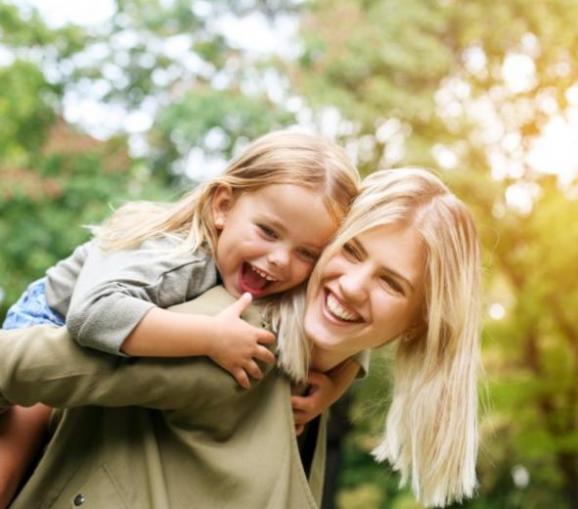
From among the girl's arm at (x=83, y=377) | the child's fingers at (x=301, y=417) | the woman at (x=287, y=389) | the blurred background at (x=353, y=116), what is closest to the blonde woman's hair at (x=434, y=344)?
the woman at (x=287, y=389)

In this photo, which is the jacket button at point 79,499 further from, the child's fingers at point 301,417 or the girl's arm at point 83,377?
the child's fingers at point 301,417

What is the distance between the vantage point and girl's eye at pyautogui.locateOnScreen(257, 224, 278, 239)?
240 cm

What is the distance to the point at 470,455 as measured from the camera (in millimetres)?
2453

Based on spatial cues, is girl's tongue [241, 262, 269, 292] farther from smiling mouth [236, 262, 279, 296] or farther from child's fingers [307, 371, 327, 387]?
child's fingers [307, 371, 327, 387]

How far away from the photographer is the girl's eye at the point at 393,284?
2.29 meters

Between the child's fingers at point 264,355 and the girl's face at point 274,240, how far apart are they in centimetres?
23

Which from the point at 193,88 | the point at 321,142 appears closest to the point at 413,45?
the point at 193,88

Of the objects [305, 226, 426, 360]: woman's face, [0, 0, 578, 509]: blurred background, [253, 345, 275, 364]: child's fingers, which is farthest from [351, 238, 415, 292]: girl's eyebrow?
[0, 0, 578, 509]: blurred background

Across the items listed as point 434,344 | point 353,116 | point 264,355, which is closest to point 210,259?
point 264,355

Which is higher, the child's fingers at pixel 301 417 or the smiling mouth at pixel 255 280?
the smiling mouth at pixel 255 280

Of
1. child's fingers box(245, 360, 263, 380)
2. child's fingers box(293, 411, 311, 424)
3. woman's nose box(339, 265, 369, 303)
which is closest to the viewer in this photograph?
child's fingers box(245, 360, 263, 380)

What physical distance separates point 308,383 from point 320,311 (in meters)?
0.27

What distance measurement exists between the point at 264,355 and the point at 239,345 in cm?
9

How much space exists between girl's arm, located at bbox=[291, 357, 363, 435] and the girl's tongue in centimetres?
28
